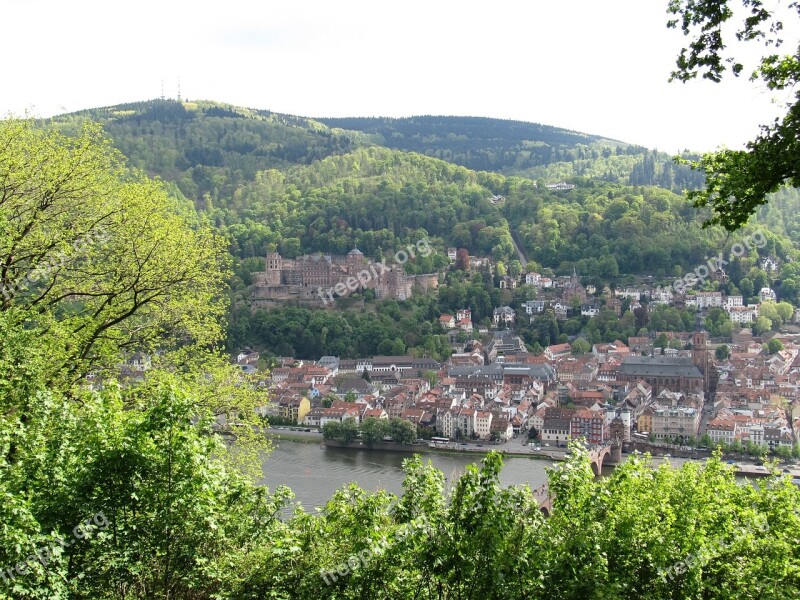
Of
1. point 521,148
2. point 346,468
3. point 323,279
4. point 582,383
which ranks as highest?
point 521,148

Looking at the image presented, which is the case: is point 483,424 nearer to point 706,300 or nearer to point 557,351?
point 557,351

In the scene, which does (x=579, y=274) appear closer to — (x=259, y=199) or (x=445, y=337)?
(x=445, y=337)

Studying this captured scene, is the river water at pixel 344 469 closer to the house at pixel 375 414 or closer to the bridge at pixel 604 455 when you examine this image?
the bridge at pixel 604 455

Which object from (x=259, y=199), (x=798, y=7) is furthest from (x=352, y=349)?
(x=798, y=7)

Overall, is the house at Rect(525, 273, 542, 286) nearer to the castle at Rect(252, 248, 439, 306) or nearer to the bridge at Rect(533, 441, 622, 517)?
the castle at Rect(252, 248, 439, 306)

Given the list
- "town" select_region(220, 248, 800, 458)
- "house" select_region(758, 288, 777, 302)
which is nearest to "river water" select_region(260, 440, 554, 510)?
"town" select_region(220, 248, 800, 458)

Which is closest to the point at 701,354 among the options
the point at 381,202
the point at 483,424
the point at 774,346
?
the point at 774,346
